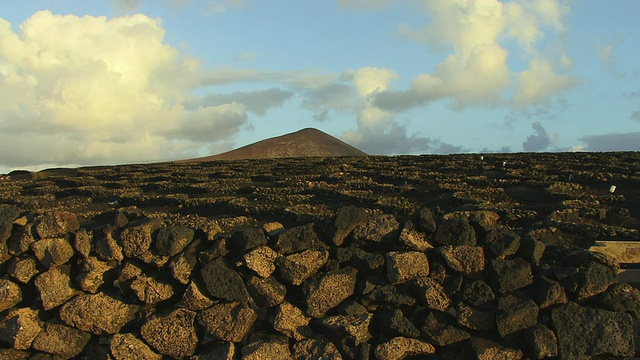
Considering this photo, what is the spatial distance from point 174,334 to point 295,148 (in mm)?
41282

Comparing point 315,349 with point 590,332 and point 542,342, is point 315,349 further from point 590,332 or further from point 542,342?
point 590,332

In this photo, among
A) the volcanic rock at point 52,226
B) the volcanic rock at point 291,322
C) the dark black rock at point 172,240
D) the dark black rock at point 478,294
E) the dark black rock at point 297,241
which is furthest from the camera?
the volcanic rock at point 52,226

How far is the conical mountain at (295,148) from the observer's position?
47.4m

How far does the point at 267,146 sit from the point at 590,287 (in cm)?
4383

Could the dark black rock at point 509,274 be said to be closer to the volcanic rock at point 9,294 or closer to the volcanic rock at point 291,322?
the volcanic rock at point 291,322

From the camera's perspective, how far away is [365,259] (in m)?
7.16

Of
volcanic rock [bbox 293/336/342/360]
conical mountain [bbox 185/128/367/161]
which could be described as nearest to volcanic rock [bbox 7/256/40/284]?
volcanic rock [bbox 293/336/342/360]

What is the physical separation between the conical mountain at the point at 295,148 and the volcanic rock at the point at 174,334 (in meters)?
38.6

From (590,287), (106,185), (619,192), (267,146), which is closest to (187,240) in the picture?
(590,287)

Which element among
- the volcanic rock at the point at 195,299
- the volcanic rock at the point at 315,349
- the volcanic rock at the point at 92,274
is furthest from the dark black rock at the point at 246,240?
the volcanic rock at the point at 92,274

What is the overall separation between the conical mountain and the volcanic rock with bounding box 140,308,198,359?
38.6 m

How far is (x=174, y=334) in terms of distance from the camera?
7.22 meters

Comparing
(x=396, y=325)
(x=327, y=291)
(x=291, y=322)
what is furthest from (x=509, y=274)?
(x=291, y=322)

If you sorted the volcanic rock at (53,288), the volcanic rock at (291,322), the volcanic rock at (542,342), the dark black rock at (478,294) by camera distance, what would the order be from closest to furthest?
the volcanic rock at (542,342), the dark black rock at (478,294), the volcanic rock at (291,322), the volcanic rock at (53,288)
